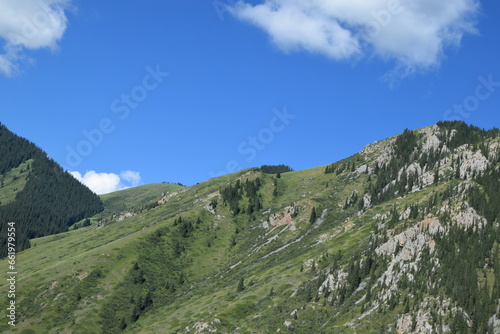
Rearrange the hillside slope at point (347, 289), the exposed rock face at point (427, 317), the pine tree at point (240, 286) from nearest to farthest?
the exposed rock face at point (427, 317)
the hillside slope at point (347, 289)
the pine tree at point (240, 286)

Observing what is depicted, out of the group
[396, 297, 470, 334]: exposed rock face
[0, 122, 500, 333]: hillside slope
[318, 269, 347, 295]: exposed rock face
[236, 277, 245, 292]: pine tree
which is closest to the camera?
[396, 297, 470, 334]: exposed rock face

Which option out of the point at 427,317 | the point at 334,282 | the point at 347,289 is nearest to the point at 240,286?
the point at 334,282

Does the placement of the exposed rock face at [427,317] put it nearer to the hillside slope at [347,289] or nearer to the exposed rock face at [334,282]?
the hillside slope at [347,289]

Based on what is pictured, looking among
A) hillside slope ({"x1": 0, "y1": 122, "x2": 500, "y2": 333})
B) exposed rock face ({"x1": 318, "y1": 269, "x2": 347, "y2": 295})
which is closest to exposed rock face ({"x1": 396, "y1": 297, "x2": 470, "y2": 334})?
hillside slope ({"x1": 0, "y1": 122, "x2": 500, "y2": 333})

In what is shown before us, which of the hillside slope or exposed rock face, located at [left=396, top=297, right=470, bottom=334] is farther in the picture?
the hillside slope

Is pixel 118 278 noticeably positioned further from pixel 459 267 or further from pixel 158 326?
pixel 459 267

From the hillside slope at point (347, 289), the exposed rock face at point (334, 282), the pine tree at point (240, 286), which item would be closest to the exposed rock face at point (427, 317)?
the hillside slope at point (347, 289)

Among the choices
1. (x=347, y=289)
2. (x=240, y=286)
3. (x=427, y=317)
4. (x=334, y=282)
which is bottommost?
(x=427, y=317)

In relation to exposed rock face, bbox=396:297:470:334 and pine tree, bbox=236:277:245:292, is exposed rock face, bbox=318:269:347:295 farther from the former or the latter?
pine tree, bbox=236:277:245:292

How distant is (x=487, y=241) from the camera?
13838 cm

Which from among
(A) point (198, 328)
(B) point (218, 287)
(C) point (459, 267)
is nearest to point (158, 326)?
(A) point (198, 328)

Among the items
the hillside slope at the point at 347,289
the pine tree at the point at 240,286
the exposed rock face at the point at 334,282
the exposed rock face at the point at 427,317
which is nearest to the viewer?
the exposed rock face at the point at 427,317

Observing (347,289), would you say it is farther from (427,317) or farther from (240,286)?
(240,286)

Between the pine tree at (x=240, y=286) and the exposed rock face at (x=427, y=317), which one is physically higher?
the pine tree at (x=240, y=286)
